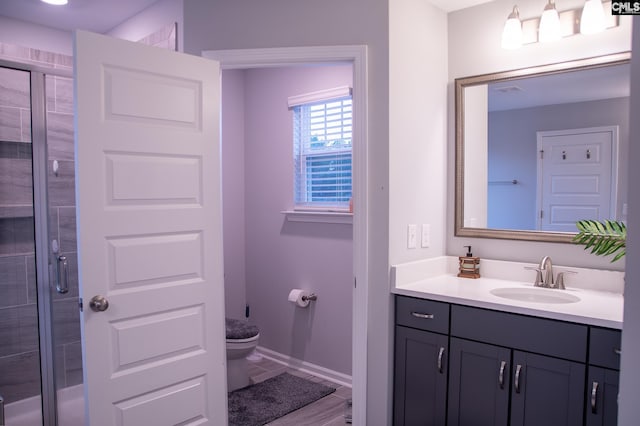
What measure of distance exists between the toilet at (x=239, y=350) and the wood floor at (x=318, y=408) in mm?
192

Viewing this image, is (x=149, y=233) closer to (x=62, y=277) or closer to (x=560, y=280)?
(x=62, y=277)

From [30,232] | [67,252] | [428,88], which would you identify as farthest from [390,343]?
[30,232]

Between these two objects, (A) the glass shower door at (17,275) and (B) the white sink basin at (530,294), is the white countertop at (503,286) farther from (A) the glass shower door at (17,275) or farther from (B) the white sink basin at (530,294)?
(A) the glass shower door at (17,275)

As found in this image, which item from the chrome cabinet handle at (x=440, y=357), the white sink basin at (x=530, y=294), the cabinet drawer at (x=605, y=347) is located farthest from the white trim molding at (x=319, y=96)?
the cabinet drawer at (x=605, y=347)

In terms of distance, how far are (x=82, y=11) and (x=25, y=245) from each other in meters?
1.53

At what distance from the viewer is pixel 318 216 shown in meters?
3.39

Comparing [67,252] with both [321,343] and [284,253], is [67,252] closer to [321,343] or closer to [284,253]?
[284,253]

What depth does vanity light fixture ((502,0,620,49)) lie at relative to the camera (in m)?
2.14

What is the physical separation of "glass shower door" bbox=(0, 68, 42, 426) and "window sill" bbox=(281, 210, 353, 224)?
1737 mm

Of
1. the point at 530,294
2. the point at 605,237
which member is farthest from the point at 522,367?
the point at 605,237

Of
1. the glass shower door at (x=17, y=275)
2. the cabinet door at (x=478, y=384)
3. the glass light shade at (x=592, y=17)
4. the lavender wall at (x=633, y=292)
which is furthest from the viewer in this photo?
the glass shower door at (x=17, y=275)

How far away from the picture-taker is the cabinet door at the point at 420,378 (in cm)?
217

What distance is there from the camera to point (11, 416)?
2605 millimetres

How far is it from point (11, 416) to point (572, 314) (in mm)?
3000
